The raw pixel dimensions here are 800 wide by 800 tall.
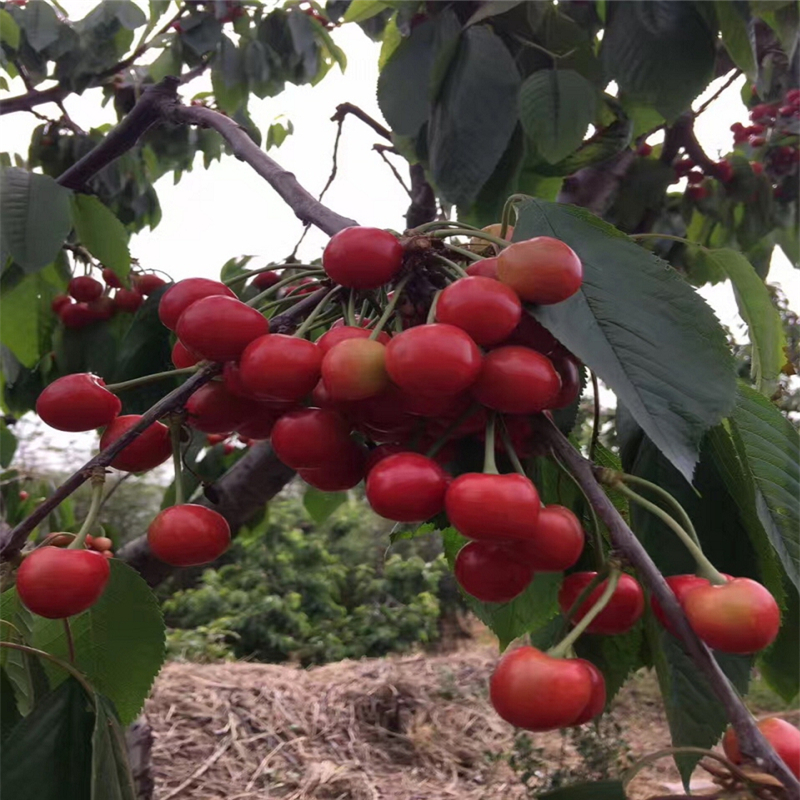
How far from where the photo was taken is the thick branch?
29 centimetres

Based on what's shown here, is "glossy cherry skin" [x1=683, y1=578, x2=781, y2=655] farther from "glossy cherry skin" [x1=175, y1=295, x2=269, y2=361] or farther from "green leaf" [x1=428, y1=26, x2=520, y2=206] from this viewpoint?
"green leaf" [x1=428, y1=26, x2=520, y2=206]

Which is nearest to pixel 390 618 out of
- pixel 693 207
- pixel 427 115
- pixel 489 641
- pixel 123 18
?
pixel 489 641

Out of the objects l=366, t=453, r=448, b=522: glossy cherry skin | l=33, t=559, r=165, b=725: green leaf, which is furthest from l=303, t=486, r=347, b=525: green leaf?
l=366, t=453, r=448, b=522: glossy cherry skin

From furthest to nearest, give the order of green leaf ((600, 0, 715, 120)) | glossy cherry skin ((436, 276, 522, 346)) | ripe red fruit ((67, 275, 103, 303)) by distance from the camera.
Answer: ripe red fruit ((67, 275, 103, 303)), green leaf ((600, 0, 715, 120)), glossy cherry skin ((436, 276, 522, 346))

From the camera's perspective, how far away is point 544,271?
15.8 inches

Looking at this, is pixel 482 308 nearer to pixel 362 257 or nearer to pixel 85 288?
pixel 362 257

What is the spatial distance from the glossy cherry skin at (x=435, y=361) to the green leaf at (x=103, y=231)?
0.78 m

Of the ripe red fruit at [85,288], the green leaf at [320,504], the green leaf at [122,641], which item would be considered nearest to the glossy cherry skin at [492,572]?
the green leaf at [122,641]

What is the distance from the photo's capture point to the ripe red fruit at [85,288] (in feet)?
4.35

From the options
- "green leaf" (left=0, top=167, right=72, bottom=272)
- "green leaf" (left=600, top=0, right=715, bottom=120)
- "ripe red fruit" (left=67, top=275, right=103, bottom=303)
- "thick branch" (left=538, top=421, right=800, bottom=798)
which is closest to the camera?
"thick branch" (left=538, top=421, right=800, bottom=798)

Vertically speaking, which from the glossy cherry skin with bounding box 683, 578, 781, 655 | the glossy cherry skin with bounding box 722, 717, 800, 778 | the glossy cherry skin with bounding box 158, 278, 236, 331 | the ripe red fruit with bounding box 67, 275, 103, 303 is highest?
the ripe red fruit with bounding box 67, 275, 103, 303

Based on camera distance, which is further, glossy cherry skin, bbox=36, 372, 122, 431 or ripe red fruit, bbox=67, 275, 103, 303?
ripe red fruit, bbox=67, 275, 103, 303

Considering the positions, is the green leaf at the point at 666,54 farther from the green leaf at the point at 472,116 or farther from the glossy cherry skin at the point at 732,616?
the glossy cherry skin at the point at 732,616

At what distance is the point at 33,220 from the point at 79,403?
469 mm
